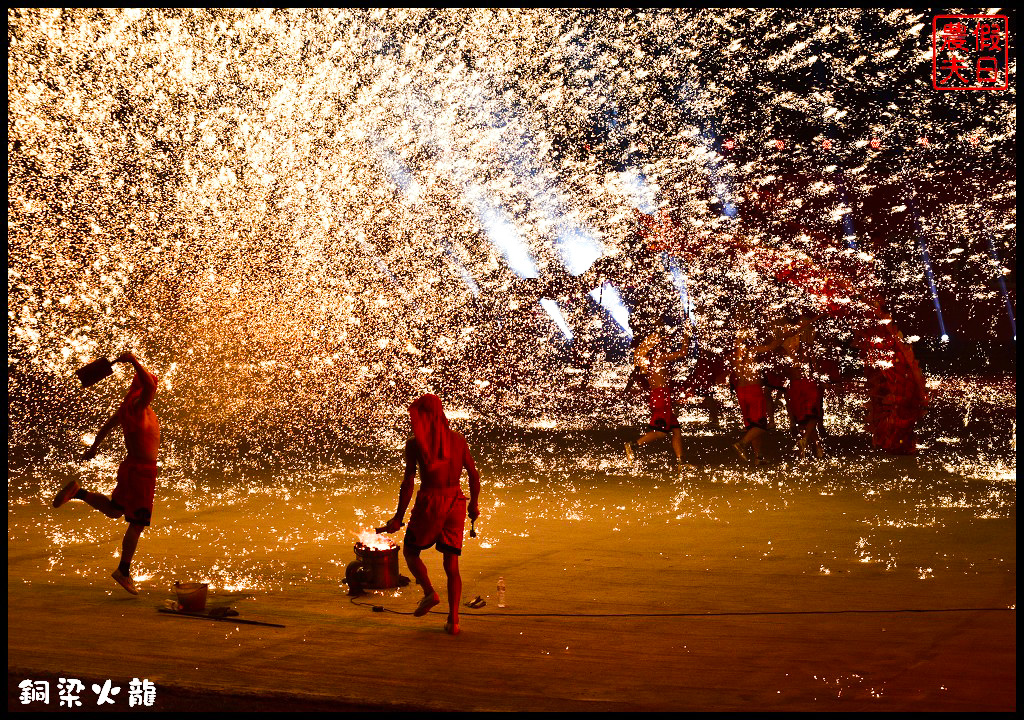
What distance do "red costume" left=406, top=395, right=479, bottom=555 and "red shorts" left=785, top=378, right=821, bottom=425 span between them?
799 centimetres

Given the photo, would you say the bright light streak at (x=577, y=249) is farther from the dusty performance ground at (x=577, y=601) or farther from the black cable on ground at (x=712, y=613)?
the black cable on ground at (x=712, y=613)

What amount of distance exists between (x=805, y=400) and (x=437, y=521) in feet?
26.6

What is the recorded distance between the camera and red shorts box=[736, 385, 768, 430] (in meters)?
12.8

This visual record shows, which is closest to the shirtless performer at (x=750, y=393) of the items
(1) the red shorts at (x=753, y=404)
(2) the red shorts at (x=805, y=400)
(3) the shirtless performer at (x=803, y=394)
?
(1) the red shorts at (x=753, y=404)

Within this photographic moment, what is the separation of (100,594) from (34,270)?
12.0 m

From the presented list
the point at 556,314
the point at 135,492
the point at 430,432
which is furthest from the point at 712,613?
the point at 556,314

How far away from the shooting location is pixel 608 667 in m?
4.82

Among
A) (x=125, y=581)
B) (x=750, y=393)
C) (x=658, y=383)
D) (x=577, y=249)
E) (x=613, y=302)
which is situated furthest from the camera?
(x=577, y=249)

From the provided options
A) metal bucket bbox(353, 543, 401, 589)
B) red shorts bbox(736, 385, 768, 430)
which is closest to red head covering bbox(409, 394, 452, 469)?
metal bucket bbox(353, 543, 401, 589)

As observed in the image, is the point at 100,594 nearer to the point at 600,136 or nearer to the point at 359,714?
the point at 359,714

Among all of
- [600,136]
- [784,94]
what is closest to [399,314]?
[600,136]

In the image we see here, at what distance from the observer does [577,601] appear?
621cm

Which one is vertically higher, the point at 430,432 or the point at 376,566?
the point at 430,432

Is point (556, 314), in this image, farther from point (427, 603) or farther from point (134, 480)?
point (427, 603)
